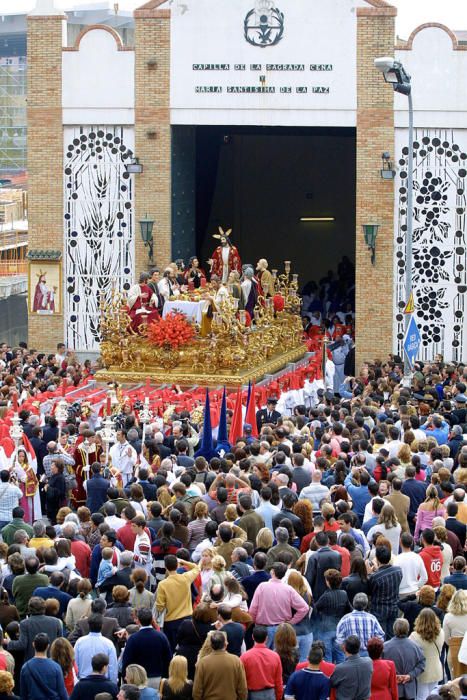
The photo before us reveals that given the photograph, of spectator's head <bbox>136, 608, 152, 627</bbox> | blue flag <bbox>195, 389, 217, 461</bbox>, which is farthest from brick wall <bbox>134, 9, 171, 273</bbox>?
spectator's head <bbox>136, 608, 152, 627</bbox>

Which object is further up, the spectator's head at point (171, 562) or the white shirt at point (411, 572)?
the spectator's head at point (171, 562)

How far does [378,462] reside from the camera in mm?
18719

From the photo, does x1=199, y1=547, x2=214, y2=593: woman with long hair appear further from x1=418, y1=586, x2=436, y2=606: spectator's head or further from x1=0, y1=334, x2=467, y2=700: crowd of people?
x1=418, y1=586, x2=436, y2=606: spectator's head

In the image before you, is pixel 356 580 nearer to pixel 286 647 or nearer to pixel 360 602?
pixel 360 602

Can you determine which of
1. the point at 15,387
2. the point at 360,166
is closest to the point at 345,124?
the point at 360,166

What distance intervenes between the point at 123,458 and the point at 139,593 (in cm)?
597

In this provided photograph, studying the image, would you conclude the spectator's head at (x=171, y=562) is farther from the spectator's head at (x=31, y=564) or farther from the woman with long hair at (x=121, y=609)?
the spectator's head at (x=31, y=564)

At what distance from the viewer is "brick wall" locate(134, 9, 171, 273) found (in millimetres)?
33250

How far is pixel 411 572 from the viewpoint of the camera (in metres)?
15.0

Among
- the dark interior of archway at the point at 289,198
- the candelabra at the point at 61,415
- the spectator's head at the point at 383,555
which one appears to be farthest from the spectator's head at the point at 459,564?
the dark interior of archway at the point at 289,198

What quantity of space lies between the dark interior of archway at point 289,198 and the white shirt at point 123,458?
22.6m

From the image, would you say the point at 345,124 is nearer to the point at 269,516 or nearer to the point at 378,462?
the point at 378,462

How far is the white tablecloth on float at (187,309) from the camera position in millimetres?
29656

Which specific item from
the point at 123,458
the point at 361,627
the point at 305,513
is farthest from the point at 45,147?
the point at 361,627
